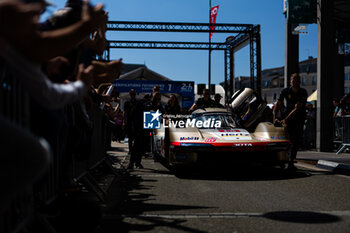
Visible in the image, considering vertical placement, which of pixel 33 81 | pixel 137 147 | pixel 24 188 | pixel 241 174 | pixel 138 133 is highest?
pixel 33 81

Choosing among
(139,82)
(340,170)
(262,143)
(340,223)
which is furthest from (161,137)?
(139,82)

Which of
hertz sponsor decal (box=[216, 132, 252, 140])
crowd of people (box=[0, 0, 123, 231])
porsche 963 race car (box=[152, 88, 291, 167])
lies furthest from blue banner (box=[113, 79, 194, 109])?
crowd of people (box=[0, 0, 123, 231])

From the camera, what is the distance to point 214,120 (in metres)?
8.66

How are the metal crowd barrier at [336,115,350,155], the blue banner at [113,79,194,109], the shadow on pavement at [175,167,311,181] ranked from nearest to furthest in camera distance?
the shadow on pavement at [175,167,311,181], the metal crowd barrier at [336,115,350,155], the blue banner at [113,79,194,109]

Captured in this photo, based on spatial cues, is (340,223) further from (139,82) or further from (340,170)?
(139,82)

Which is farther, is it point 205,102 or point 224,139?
point 205,102

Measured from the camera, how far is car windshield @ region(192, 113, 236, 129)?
338 inches

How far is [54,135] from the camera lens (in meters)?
2.83

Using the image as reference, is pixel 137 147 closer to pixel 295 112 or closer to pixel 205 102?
pixel 205 102

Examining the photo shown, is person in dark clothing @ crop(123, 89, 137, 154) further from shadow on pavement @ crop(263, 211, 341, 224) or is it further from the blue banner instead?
the blue banner

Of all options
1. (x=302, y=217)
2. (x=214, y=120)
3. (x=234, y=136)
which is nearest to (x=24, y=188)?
(x=302, y=217)

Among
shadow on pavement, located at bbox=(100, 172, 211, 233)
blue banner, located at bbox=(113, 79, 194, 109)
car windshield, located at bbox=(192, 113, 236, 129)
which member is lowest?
shadow on pavement, located at bbox=(100, 172, 211, 233)

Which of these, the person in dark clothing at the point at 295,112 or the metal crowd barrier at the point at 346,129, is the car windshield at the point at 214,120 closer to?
the person in dark clothing at the point at 295,112

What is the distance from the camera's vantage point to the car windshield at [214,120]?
338 inches
